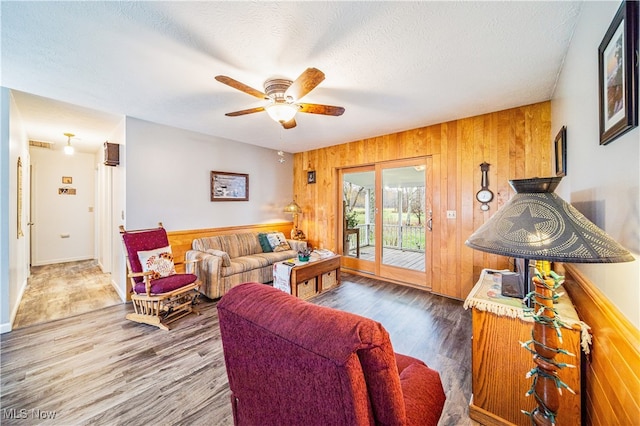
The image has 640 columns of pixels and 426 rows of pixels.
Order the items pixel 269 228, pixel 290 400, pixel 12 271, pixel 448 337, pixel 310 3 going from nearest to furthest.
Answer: pixel 290 400 → pixel 310 3 → pixel 448 337 → pixel 12 271 → pixel 269 228

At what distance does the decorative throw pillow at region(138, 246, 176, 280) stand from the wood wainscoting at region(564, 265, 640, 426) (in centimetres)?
358

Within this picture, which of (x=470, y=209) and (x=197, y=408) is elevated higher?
(x=470, y=209)

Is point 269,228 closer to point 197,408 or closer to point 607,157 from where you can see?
point 197,408

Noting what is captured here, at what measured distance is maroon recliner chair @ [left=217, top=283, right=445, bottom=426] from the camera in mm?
642

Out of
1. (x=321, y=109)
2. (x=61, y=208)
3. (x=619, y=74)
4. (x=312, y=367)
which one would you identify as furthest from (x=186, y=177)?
(x=619, y=74)

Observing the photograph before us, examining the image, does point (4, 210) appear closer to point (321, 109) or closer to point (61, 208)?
point (321, 109)

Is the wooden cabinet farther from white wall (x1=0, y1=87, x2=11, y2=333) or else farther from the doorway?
white wall (x1=0, y1=87, x2=11, y2=333)

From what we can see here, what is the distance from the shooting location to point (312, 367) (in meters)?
0.68

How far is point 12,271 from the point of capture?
2.78 metres

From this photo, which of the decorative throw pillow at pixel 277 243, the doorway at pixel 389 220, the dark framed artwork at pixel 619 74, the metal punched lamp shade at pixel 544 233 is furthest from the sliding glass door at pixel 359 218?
the metal punched lamp shade at pixel 544 233

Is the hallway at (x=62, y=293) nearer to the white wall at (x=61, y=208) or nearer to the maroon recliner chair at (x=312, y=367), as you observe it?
the white wall at (x=61, y=208)

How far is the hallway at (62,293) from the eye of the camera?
2.95 metres

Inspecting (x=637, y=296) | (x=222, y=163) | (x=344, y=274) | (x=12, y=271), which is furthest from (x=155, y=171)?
(x=637, y=296)

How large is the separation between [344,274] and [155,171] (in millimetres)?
3598
